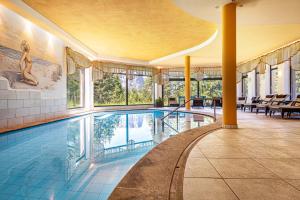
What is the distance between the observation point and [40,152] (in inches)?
142

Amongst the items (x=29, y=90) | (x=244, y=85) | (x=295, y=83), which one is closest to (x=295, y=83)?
(x=295, y=83)

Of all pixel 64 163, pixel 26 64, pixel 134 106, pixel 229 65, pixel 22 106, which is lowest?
pixel 64 163

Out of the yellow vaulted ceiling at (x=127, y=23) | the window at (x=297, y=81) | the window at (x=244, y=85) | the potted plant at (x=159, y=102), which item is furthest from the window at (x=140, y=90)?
the window at (x=297, y=81)

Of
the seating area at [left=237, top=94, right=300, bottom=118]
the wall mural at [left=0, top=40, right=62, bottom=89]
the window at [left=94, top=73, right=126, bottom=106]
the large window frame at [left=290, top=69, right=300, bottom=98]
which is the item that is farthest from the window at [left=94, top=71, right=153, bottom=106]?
the large window frame at [left=290, top=69, right=300, bottom=98]

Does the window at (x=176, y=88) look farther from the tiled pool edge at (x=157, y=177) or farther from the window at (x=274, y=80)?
the tiled pool edge at (x=157, y=177)

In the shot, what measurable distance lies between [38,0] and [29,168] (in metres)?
4.36

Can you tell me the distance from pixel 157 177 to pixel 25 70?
6033mm

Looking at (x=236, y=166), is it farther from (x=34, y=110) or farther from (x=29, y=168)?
(x=34, y=110)

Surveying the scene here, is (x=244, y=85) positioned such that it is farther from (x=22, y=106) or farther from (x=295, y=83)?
(x=22, y=106)

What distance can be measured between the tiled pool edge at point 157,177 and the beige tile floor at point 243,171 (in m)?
0.09

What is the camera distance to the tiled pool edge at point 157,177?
1.58 meters

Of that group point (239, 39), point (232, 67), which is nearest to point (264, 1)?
point (232, 67)

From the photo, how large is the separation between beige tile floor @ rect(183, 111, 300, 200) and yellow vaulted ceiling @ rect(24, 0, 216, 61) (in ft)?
13.2

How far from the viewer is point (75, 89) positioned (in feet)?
34.0
